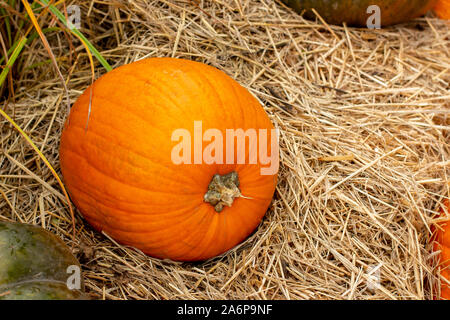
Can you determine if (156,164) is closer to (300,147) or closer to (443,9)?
(300,147)

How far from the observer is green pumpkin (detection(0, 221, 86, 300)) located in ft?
4.80

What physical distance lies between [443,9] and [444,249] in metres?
1.59

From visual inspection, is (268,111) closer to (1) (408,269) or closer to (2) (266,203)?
(2) (266,203)

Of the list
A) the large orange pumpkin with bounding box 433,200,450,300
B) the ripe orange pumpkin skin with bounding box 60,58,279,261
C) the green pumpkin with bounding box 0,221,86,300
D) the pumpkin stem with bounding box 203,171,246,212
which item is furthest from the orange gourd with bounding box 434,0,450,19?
the green pumpkin with bounding box 0,221,86,300

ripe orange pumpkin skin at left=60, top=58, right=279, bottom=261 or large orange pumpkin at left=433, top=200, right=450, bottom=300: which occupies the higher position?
ripe orange pumpkin skin at left=60, top=58, right=279, bottom=261

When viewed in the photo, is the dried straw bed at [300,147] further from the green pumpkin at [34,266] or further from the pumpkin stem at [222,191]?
the pumpkin stem at [222,191]

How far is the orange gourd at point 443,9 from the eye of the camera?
2.93 meters

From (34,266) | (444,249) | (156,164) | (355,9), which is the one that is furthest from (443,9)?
(34,266)

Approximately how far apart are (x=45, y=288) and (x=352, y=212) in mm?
1172

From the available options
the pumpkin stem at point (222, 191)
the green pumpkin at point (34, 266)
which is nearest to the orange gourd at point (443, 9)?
the pumpkin stem at point (222, 191)

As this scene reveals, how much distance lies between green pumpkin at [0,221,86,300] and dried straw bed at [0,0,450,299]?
0.15 meters

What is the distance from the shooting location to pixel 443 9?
9.67ft

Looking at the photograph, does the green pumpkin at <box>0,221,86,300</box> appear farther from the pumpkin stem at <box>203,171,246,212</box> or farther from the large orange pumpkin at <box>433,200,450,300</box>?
the large orange pumpkin at <box>433,200,450,300</box>

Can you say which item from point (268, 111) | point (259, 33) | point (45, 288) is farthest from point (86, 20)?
point (45, 288)
